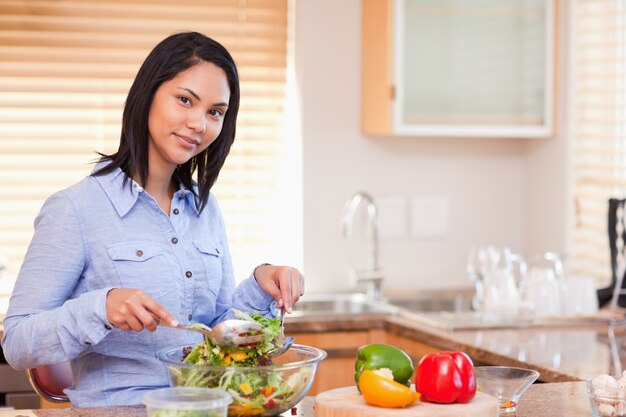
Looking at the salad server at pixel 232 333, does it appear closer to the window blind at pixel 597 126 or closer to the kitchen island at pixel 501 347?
the kitchen island at pixel 501 347

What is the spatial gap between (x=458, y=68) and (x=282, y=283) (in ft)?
6.60

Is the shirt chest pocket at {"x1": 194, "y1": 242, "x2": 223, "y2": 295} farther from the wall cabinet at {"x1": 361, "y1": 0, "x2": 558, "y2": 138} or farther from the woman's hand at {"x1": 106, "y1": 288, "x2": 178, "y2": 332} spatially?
the wall cabinet at {"x1": 361, "y1": 0, "x2": 558, "y2": 138}

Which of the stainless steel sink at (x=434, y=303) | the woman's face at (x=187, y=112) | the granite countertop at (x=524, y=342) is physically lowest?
the stainless steel sink at (x=434, y=303)

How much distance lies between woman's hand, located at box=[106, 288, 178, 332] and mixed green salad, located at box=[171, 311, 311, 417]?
0.10 m

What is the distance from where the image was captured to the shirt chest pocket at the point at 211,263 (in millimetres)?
2285

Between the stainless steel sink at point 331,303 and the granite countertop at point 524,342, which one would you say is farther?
the stainless steel sink at point 331,303

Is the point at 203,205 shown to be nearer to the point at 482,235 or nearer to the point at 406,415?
the point at 406,415

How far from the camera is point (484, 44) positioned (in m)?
4.02

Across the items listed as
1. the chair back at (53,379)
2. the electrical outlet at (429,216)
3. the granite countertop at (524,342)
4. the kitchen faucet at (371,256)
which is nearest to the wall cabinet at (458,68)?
the kitchen faucet at (371,256)

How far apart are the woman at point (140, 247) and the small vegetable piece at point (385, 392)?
1.29 feet

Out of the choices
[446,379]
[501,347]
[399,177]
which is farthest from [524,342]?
[446,379]

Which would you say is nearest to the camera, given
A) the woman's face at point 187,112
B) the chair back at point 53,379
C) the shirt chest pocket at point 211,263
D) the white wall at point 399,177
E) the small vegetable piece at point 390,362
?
the small vegetable piece at point 390,362

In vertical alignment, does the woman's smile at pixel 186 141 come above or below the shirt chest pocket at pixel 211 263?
above

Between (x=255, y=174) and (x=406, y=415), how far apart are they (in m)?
2.39
